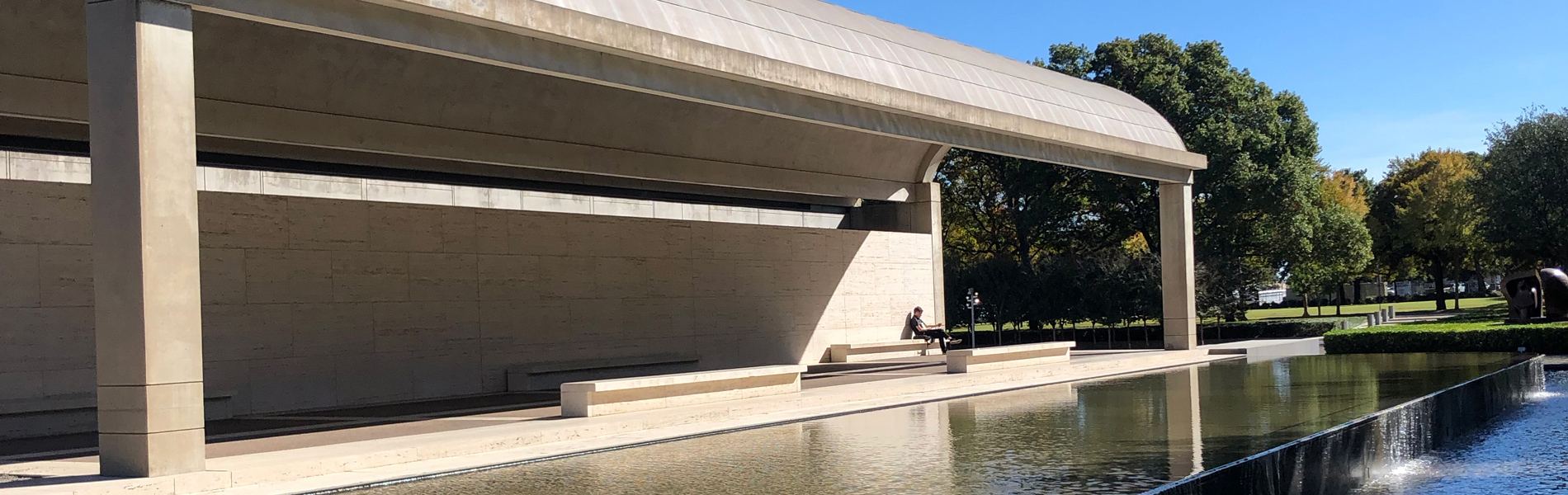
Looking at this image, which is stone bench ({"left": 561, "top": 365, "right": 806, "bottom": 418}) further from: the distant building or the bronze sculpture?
the distant building

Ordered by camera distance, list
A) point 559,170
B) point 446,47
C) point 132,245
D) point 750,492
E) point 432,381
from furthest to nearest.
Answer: point 559,170 < point 432,381 < point 446,47 < point 132,245 < point 750,492

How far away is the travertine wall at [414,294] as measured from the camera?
1561cm

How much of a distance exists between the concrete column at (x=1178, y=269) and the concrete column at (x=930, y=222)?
6.07 meters

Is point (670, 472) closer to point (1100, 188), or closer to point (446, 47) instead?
point (446, 47)

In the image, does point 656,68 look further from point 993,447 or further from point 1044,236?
point 1044,236

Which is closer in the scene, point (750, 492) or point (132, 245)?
point (750, 492)

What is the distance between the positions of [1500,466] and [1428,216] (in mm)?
57628

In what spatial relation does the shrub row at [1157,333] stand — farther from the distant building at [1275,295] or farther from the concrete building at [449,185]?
the distant building at [1275,295]

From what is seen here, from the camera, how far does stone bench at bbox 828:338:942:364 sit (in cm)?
2914

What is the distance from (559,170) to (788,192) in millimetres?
7287

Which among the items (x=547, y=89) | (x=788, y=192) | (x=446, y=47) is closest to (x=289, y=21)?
(x=446, y=47)

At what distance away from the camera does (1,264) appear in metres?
15.0

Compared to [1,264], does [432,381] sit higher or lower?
lower

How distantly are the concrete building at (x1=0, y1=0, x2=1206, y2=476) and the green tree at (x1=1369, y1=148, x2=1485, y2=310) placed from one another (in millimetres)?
35640
